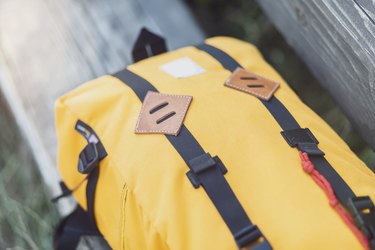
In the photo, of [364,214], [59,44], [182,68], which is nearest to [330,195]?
[364,214]

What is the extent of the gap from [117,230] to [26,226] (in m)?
0.56

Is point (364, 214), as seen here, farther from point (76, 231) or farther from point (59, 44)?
point (59, 44)

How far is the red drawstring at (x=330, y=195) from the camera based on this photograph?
1050 millimetres

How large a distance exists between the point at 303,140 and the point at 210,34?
123 cm

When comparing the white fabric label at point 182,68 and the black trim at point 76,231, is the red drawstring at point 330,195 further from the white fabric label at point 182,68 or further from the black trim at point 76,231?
the black trim at point 76,231

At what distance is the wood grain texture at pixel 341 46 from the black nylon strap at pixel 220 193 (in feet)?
1.34

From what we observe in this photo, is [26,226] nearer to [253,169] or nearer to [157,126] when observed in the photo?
[157,126]

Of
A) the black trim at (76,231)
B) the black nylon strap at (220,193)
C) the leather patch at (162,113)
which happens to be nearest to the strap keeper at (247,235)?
the black nylon strap at (220,193)

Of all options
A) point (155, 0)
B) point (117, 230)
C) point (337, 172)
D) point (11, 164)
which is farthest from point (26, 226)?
point (337, 172)

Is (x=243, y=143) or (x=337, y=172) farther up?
(x=243, y=143)

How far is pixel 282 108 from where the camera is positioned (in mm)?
1317

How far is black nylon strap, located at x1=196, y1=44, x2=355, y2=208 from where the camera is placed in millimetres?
1124

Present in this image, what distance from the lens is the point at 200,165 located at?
45.9 inches

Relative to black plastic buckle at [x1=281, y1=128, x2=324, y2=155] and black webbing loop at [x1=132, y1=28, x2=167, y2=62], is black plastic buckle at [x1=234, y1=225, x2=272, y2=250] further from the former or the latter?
black webbing loop at [x1=132, y1=28, x2=167, y2=62]
